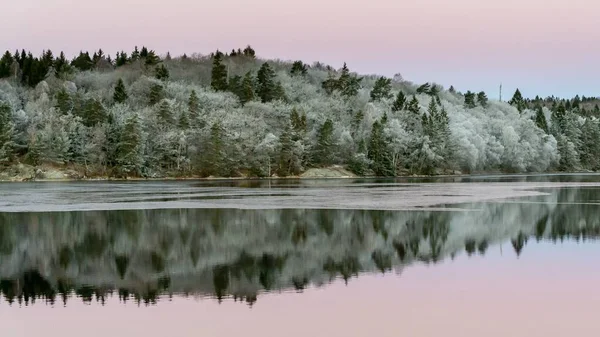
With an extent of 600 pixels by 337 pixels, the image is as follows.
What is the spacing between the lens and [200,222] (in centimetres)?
3656

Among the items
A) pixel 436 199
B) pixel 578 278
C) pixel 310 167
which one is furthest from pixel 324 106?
pixel 578 278

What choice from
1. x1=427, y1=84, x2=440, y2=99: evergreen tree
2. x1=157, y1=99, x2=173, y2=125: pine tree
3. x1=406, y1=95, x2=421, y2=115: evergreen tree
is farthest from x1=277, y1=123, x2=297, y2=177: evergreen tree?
x1=427, y1=84, x2=440, y2=99: evergreen tree

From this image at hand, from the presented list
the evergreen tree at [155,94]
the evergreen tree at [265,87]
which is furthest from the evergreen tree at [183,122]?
the evergreen tree at [265,87]

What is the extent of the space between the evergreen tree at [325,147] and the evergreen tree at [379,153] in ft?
23.2

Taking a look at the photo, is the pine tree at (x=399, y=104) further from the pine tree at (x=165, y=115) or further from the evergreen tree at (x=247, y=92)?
the pine tree at (x=165, y=115)

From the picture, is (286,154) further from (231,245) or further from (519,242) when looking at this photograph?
(231,245)

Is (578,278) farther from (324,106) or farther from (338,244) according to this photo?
(324,106)

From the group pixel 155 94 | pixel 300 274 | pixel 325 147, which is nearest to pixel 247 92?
pixel 155 94

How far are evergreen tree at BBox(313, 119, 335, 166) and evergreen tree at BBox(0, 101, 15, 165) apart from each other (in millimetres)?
48822

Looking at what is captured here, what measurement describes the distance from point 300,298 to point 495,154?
13007 centimetres

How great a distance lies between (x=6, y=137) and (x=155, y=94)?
118ft

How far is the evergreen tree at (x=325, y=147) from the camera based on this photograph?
12256 cm

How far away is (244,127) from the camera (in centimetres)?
12756

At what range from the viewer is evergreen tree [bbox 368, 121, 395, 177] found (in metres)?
125
